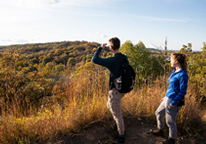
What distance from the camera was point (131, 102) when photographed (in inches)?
135

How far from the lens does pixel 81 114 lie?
292 cm

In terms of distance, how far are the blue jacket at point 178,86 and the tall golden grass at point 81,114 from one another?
1.12 metres

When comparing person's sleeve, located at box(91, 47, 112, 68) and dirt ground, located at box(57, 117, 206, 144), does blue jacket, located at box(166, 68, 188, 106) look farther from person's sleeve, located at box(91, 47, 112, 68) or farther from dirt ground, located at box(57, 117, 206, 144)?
person's sleeve, located at box(91, 47, 112, 68)

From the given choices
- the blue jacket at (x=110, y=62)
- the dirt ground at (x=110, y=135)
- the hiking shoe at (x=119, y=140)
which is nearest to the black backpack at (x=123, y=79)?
the blue jacket at (x=110, y=62)

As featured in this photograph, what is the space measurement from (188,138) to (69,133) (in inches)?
92.3

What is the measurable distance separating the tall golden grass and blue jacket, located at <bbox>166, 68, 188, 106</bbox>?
3.69 ft

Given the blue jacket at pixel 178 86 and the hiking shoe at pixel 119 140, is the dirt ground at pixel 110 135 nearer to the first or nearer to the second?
the hiking shoe at pixel 119 140

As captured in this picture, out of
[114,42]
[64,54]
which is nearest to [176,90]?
[114,42]

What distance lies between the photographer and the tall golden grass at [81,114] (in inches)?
98.7

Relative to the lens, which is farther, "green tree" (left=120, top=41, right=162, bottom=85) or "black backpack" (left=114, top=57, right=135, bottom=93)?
"green tree" (left=120, top=41, right=162, bottom=85)

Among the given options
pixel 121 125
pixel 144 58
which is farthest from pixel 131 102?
pixel 144 58

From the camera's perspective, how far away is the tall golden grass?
251 cm

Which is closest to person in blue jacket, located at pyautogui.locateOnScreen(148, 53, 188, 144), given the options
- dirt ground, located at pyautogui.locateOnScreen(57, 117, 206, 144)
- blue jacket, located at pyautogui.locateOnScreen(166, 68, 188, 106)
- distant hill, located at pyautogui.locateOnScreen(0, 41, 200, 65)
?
blue jacket, located at pyautogui.locateOnScreen(166, 68, 188, 106)

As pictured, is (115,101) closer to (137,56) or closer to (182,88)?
(182,88)
